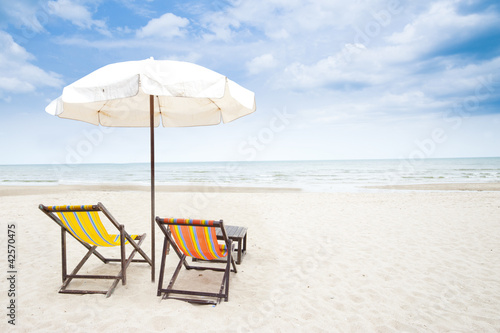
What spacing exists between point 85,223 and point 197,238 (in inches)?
42.8

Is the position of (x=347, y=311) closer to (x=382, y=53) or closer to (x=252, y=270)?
(x=252, y=270)

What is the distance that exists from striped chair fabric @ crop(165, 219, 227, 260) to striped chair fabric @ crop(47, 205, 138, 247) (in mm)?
703

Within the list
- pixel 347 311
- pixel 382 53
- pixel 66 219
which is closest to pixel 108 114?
pixel 66 219

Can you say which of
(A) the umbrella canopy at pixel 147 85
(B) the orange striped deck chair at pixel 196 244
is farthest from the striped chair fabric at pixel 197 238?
(A) the umbrella canopy at pixel 147 85

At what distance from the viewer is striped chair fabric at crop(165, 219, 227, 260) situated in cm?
225

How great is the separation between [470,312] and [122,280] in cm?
344

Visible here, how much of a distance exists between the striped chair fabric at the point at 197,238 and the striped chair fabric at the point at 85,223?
0.70 m

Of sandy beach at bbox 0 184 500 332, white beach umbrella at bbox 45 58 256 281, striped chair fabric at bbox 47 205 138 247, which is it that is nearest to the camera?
white beach umbrella at bbox 45 58 256 281

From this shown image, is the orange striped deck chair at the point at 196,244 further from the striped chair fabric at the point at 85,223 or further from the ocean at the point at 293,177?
the ocean at the point at 293,177

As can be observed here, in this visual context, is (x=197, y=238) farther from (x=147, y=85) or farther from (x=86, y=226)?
(x=147, y=85)

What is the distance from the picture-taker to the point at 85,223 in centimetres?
247

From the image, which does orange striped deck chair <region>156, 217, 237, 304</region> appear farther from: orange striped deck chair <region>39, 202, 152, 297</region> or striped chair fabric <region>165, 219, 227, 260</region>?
orange striped deck chair <region>39, 202, 152, 297</region>

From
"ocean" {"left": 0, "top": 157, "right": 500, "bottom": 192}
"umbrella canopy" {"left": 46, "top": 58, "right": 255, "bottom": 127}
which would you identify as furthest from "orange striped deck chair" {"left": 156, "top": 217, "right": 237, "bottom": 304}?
"ocean" {"left": 0, "top": 157, "right": 500, "bottom": 192}

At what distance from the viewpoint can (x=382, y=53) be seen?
28.5 ft
